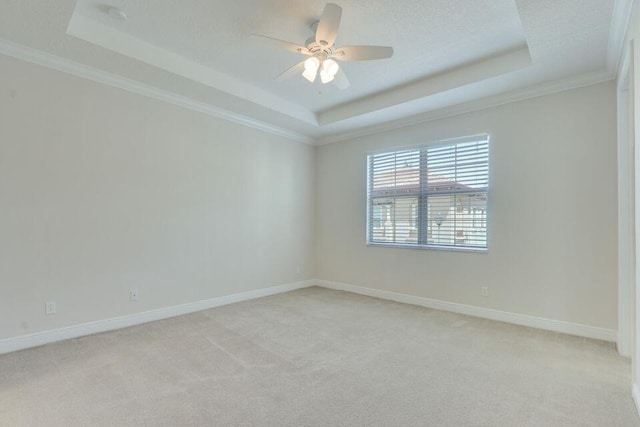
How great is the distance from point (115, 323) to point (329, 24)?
11.7 feet

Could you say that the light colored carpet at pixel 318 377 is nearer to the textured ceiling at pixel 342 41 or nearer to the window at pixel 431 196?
the window at pixel 431 196

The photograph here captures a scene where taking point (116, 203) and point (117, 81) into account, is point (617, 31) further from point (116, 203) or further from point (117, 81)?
point (116, 203)

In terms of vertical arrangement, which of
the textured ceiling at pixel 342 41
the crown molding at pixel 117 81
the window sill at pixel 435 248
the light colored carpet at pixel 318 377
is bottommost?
the light colored carpet at pixel 318 377

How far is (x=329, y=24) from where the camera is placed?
2283 millimetres

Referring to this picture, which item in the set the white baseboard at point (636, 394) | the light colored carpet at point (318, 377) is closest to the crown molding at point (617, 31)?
the white baseboard at point (636, 394)

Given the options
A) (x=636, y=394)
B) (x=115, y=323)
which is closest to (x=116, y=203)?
(x=115, y=323)

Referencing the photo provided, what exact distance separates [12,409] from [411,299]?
4.09 metres

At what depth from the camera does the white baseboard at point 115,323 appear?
9.34 ft

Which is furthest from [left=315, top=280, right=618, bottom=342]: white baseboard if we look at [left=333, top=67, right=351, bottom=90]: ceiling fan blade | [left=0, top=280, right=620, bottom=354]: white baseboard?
[left=333, top=67, right=351, bottom=90]: ceiling fan blade

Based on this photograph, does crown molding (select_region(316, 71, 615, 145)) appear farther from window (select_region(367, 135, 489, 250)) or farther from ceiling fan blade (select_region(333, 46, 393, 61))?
ceiling fan blade (select_region(333, 46, 393, 61))

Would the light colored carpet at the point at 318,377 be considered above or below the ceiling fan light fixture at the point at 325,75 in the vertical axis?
below

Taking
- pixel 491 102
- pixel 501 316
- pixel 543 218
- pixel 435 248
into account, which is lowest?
pixel 501 316

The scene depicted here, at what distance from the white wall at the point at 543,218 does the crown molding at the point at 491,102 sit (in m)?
0.06

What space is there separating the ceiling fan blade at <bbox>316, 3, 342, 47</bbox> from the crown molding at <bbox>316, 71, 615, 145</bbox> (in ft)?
7.63
